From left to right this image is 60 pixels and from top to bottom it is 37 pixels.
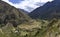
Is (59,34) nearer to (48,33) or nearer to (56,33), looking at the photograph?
(56,33)

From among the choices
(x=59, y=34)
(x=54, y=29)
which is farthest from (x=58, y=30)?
(x=59, y=34)

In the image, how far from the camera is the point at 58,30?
149625mm

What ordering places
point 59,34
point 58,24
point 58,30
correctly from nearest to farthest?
1. point 59,34
2. point 58,30
3. point 58,24

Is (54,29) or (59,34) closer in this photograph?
(59,34)

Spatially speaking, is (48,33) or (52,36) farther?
(48,33)

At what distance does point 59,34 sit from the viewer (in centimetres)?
13525

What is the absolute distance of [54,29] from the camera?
15175cm

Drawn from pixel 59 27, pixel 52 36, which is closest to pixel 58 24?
pixel 59 27

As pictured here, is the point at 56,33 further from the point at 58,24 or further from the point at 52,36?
the point at 58,24

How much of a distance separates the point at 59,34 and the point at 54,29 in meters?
16.7

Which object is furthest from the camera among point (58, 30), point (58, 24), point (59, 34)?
point (58, 24)

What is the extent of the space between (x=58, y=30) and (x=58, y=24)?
53.8ft

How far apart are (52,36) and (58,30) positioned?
8257mm

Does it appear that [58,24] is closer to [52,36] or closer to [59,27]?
[59,27]
